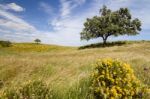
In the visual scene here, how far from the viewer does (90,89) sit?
25.4ft

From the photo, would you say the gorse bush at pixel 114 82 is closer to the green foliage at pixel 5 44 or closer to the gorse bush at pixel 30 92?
the gorse bush at pixel 30 92

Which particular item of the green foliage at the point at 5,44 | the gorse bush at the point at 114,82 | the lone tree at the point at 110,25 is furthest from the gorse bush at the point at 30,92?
the green foliage at the point at 5,44

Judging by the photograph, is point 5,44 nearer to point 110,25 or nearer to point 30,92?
point 110,25

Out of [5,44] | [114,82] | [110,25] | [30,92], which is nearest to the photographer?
[30,92]

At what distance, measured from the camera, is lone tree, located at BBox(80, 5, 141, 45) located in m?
62.0

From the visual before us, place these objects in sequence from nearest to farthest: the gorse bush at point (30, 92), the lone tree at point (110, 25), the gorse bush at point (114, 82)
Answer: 1. the gorse bush at point (30, 92)
2. the gorse bush at point (114, 82)
3. the lone tree at point (110, 25)

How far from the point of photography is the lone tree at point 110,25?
2441 inches

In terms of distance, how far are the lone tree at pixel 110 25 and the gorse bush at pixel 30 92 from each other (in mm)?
54340

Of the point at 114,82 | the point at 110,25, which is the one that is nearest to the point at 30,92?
the point at 114,82

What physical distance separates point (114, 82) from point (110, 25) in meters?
54.1

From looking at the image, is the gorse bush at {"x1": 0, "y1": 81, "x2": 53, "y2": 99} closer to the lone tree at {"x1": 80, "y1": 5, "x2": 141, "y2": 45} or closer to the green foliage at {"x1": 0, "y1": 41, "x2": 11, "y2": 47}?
the lone tree at {"x1": 80, "y1": 5, "x2": 141, "y2": 45}

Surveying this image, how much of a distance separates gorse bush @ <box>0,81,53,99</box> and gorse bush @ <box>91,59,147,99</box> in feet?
4.51

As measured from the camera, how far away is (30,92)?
6.90 metres

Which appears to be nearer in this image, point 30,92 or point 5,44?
point 30,92
